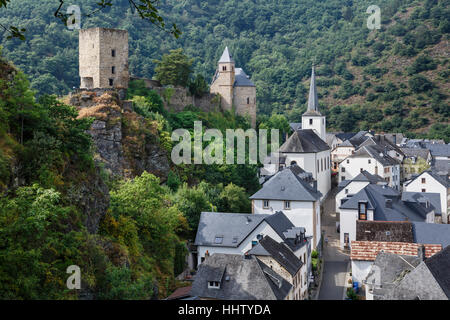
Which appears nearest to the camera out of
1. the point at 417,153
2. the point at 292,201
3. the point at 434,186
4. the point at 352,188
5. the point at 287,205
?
the point at 292,201

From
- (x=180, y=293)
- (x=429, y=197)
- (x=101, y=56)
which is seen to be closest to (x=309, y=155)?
(x=429, y=197)

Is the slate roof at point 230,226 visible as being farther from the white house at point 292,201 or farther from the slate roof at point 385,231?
the slate roof at point 385,231

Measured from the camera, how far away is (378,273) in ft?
89.1

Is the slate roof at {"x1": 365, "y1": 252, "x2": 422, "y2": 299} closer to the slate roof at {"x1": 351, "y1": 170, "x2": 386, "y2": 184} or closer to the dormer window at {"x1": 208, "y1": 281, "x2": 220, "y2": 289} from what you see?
the dormer window at {"x1": 208, "y1": 281, "x2": 220, "y2": 289}

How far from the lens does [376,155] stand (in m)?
59.2

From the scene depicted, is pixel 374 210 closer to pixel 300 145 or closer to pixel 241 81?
pixel 300 145

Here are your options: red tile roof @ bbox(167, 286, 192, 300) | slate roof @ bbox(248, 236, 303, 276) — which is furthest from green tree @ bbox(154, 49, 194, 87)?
red tile roof @ bbox(167, 286, 192, 300)

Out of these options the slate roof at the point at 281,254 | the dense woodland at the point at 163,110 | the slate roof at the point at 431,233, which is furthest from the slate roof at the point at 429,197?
the slate roof at the point at 281,254

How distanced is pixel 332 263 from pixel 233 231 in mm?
8424

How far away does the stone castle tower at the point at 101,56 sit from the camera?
39.7m

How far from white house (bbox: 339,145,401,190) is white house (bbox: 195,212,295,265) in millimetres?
27057

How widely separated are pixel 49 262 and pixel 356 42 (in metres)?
129

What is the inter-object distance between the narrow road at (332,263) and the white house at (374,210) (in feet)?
4.91

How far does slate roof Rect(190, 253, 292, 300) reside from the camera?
23531mm
